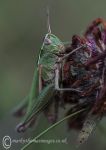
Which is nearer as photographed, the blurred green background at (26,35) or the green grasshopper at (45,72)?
the green grasshopper at (45,72)

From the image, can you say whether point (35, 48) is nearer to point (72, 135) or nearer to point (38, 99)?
point (72, 135)

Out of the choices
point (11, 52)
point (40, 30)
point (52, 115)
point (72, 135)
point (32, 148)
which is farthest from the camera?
point (40, 30)

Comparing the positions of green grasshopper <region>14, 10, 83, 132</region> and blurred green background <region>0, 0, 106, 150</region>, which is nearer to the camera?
green grasshopper <region>14, 10, 83, 132</region>

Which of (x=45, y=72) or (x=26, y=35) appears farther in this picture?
(x=26, y=35)

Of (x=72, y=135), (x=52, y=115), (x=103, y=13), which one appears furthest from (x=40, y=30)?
(x=52, y=115)

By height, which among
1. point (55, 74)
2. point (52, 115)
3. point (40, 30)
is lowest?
point (52, 115)

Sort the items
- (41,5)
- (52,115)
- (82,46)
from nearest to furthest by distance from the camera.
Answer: (82,46) → (52,115) → (41,5)

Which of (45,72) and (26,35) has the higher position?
(26,35)

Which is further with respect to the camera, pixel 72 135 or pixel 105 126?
pixel 72 135
